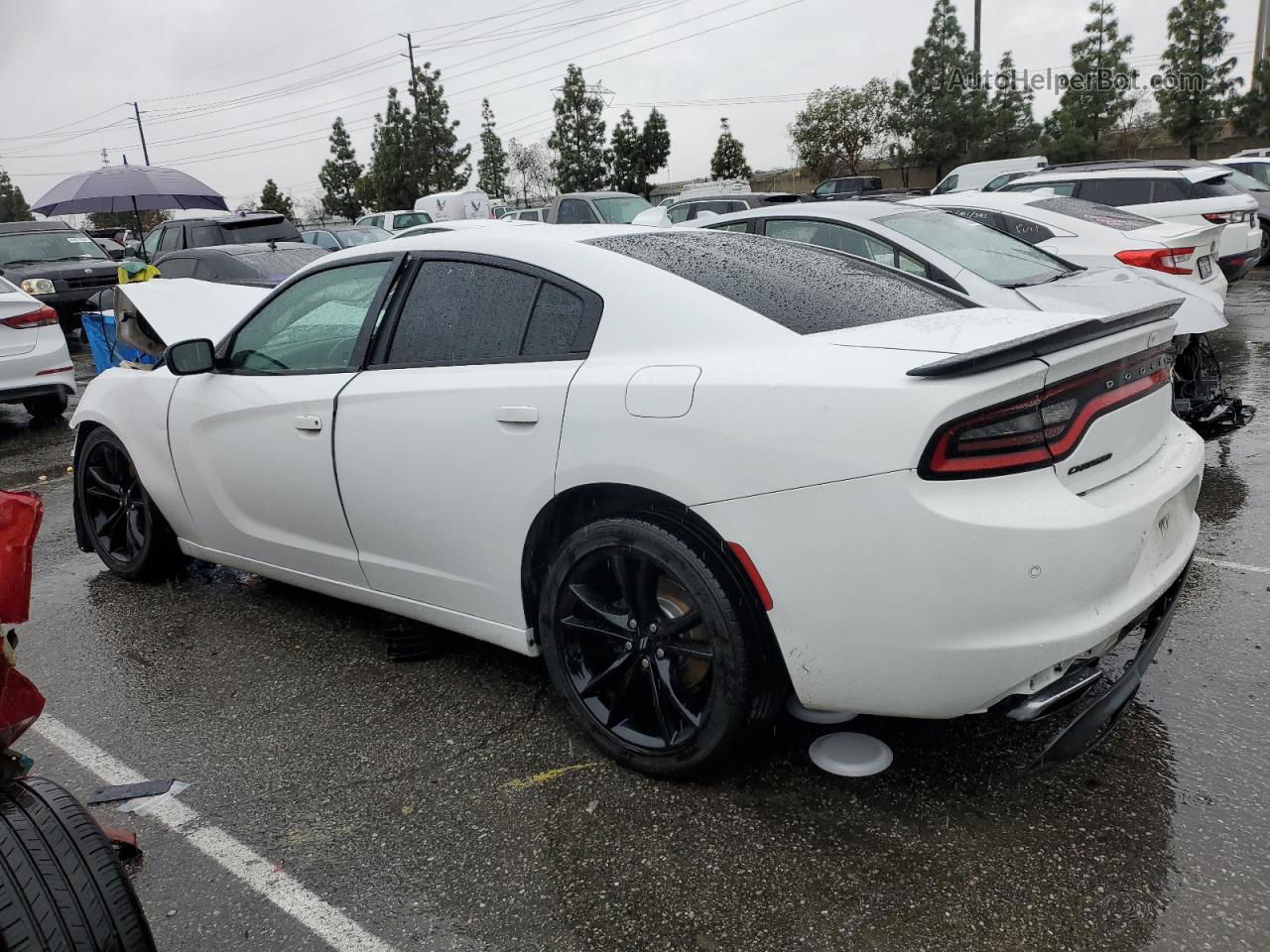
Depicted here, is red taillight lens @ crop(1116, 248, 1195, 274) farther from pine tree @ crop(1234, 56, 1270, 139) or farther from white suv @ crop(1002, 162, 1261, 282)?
pine tree @ crop(1234, 56, 1270, 139)

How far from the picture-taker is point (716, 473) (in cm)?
253

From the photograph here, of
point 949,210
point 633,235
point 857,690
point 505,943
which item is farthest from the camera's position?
point 949,210

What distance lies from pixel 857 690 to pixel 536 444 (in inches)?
44.4

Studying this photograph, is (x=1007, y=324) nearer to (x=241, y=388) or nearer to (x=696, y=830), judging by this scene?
(x=696, y=830)

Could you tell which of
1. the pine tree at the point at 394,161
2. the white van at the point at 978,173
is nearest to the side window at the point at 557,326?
the white van at the point at 978,173

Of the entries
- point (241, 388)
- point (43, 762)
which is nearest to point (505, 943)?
point (43, 762)

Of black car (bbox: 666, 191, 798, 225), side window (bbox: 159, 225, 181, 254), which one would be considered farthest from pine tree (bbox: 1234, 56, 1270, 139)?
side window (bbox: 159, 225, 181, 254)

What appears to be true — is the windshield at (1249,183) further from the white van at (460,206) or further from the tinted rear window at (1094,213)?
the white van at (460,206)

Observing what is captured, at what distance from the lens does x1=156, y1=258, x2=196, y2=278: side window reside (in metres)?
10.3

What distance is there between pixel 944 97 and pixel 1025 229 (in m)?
37.1

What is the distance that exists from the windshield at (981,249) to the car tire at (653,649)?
3.91m

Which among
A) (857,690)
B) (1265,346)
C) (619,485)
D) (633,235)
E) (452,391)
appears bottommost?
(1265,346)

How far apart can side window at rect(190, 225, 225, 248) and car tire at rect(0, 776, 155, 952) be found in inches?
582

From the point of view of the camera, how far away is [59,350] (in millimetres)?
9250
